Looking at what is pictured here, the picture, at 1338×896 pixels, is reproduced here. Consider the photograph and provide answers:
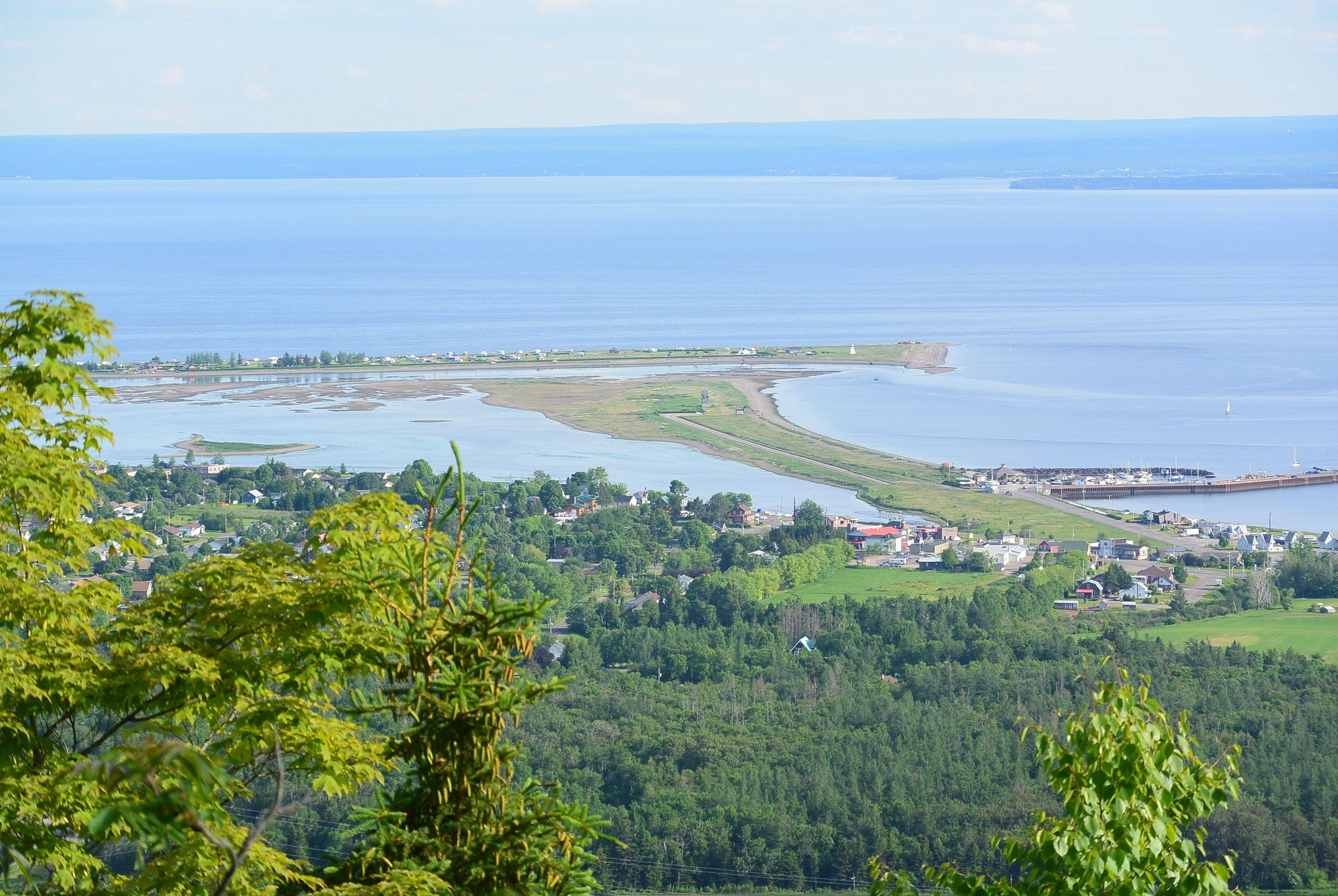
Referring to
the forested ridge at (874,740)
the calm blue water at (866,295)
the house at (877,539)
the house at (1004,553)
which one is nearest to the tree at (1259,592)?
the forested ridge at (874,740)

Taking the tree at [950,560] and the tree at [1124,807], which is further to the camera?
the tree at [950,560]

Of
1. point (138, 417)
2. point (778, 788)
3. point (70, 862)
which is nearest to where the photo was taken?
point (70, 862)

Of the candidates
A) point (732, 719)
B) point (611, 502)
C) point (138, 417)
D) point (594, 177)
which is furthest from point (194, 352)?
point (594, 177)

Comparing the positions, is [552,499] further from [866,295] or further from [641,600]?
[866,295]

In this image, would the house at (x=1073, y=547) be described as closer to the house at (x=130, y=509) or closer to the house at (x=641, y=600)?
the house at (x=641, y=600)

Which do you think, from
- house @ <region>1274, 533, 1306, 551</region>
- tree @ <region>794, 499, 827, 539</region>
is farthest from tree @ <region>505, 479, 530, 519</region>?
house @ <region>1274, 533, 1306, 551</region>

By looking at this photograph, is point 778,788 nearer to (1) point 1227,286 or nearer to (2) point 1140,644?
(2) point 1140,644
